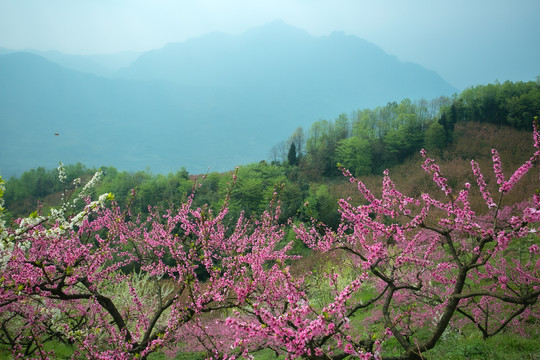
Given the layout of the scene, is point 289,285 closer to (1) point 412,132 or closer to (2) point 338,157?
(2) point 338,157

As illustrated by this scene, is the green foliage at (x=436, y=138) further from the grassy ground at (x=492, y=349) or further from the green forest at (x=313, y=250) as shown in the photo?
the grassy ground at (x=492, y=349)

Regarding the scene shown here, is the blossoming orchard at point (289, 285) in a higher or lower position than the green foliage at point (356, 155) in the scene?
higher

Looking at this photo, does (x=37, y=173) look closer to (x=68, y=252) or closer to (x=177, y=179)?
(x=177, y=179)

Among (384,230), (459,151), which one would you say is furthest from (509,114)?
(384,230)

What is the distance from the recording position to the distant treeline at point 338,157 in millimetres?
36031

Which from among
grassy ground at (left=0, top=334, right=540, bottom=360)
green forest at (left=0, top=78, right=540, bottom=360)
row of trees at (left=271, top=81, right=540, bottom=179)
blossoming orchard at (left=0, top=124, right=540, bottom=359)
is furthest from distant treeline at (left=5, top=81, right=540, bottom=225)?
blossoming orchard at (left=0, top=124, right=540, bottom=359)

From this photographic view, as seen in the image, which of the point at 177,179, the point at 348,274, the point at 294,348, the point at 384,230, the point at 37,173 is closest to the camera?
the point at 294,348

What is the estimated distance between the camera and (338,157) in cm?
4584

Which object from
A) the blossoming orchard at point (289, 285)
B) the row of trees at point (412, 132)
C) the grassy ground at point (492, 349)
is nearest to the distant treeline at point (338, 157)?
the row of trees at point (412, 132)

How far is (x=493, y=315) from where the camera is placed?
6234 millimetres

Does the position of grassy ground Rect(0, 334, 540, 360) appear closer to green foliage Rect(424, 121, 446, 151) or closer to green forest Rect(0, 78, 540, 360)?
green forest Rect(0, 78, 540, 360)

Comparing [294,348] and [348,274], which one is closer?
[294,348]

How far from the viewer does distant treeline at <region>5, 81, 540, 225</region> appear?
36.0 meters

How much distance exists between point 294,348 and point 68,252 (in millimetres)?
4579
